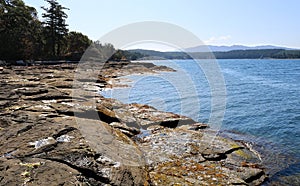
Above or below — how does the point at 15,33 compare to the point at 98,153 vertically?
above

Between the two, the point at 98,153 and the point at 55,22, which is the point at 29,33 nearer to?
the point at 55,22

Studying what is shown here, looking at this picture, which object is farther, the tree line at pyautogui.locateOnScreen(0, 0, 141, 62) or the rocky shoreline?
the tree line at pyautogui.locateOnScreen(0, 0, 141, 62)

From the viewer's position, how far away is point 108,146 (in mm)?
9336

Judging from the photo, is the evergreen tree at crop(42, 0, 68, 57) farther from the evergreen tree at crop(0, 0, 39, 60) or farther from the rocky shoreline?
the rocky shoreline

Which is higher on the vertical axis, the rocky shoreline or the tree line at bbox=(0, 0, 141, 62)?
the tree line at bbox=(0, 0, 141, 62)

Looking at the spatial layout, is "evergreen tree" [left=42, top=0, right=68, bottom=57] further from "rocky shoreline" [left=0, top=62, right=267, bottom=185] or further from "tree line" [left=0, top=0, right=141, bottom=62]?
"rocky shoreline" [left=0, top=62, right=267, bottom=185]

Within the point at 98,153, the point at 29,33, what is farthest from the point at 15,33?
the point at 98,153

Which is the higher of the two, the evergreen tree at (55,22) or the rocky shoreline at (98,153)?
the evergreen tree at (55,22)

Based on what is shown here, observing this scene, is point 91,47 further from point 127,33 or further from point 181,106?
point 127,33

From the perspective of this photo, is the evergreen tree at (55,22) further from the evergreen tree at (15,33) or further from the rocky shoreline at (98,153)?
the rocky shoreline at (98,153)

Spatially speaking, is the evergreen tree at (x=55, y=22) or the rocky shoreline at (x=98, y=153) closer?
the rocky shoreline at (x=98, y=153)

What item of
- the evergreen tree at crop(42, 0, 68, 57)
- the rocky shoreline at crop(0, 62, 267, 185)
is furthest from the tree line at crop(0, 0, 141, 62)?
the rocky shoreline at crop(0, 62, 267, 185)

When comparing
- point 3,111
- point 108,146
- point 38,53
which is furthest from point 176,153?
point 38,53

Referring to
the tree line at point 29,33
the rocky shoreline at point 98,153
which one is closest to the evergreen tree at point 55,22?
the tree line at point 29,33
